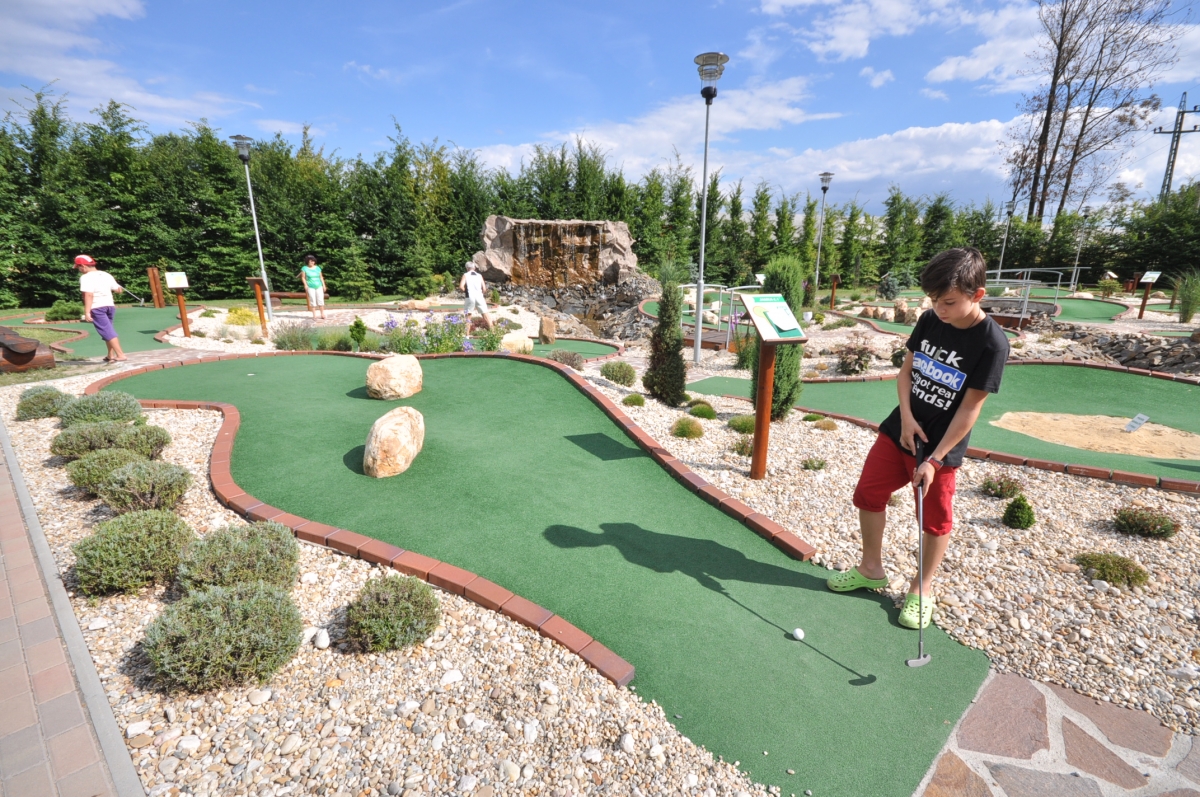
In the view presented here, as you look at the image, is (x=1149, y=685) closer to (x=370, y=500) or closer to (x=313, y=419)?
(x=370, y=500)

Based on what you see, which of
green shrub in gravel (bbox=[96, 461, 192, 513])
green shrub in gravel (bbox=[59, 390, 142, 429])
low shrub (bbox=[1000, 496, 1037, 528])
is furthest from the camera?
green shrub in gravel (bbox=[59, 390, 142, 429])

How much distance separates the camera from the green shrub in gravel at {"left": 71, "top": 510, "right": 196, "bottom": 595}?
2.92 meters

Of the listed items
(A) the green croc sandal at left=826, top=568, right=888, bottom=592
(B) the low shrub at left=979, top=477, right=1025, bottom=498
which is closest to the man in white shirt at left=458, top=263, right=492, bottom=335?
(B) the low shrub at left=979, top=477, right=1025, bottom=498

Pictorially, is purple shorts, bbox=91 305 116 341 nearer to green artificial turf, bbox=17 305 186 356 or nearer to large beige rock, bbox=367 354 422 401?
green artificial turf, bbox=17 305 186 356

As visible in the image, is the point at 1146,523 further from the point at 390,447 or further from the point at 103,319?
the point at 103,319

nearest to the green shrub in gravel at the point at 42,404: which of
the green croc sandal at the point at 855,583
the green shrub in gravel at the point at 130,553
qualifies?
the green shrub in gravel at the point at 130,553

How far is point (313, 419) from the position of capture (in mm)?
5637

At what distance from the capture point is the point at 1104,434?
610 cm

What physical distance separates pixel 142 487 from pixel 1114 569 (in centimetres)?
639

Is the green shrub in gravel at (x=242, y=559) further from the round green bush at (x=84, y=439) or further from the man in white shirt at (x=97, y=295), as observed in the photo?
the man in white shirt at (x=97, y=295)

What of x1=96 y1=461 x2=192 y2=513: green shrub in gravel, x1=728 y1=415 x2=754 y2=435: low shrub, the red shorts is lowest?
x1=728 y1=415 x2=754 y2=435: low shrub

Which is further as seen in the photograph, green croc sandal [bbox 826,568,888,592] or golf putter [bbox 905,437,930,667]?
green croc sandal [bbox 826,568,888,592]

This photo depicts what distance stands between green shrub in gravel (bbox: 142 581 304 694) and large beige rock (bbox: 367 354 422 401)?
3893mm

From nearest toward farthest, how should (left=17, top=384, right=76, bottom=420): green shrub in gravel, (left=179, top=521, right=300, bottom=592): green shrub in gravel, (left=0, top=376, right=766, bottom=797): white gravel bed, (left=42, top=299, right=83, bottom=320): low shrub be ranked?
(left=0, top=376, right=766, bottom=797): white gravel bed, (left=179, top=521, right=300, bottom=592): green shrub in gravel, (left=17, top=384, right=76, bottom=420): green shrub in gravel, (left=42, top=299, right=83, bottom=320): low shrub
